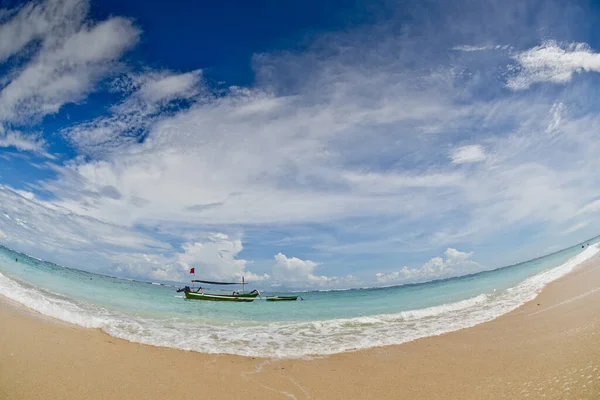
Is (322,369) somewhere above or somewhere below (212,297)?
above

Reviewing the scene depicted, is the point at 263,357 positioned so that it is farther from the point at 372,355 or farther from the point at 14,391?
the point at 14,391

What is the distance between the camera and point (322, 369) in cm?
807

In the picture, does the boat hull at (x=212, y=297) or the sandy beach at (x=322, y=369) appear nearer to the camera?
the sandy beach at (x=322, y=369)

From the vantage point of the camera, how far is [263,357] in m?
9.06

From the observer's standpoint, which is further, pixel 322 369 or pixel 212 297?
pixel 212 297

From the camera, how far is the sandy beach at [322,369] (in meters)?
6.02

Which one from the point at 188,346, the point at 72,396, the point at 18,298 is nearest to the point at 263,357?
the point at 188,346

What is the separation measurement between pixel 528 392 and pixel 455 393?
1262 mm

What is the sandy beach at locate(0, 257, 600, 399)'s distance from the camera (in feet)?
19.8

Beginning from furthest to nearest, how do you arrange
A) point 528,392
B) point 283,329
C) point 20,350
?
point 283,329 < point 20,350 < point 528,392

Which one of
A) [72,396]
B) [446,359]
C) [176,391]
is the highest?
[72,396]

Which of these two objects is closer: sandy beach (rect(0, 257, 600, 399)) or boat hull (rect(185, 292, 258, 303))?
sandy beach (rect(0, 257, 600, 399))

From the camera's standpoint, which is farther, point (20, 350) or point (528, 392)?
point (20, 350)

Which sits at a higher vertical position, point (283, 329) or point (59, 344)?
point (59, 344)
